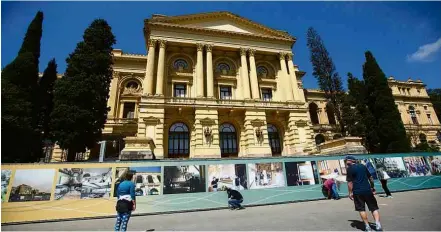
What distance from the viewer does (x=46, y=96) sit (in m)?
22.2

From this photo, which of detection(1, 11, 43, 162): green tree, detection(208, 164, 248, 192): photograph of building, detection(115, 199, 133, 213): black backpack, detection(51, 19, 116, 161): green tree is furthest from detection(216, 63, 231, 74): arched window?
detection(115, 199, 133, 213): black backpack

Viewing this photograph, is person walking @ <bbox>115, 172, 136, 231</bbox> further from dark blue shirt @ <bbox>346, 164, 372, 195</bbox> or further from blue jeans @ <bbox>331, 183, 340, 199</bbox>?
blue jeans @ <bbox>331, 183, 340, 199</bbox>

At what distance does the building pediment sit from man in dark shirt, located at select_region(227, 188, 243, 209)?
2101 centimetres

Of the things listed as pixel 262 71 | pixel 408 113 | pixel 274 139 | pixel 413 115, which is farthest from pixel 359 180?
pixel 413 115

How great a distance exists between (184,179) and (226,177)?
7.23ft

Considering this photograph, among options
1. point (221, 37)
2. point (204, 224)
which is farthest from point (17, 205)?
point (221, 37)

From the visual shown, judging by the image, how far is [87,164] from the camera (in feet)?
33.2

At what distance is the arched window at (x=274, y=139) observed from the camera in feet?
81.6

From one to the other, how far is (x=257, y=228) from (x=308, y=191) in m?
7.20

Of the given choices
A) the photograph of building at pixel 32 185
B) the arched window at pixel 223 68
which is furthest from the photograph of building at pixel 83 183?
the arched window at pixel 223 68

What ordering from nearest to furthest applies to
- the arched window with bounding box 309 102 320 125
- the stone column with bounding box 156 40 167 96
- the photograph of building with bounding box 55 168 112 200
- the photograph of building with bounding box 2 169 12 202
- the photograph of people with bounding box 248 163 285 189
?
1. the photograph of building with bounding box 2 169 12 202
2. the photograph of building with bounding box 55 168 112 200
3. the photograph of people with bounding box 248 163 285 189
4. the stone column with bounding box 156 40 167 96
5. the arched window with bounding box 309 102 320 125

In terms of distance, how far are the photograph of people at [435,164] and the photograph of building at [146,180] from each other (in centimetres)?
1799

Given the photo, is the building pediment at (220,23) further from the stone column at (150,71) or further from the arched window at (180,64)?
the arched window at (180,64)

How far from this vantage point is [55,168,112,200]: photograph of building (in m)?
9.77
